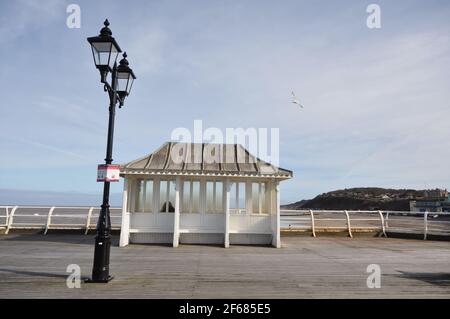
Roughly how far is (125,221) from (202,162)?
3.57 meters

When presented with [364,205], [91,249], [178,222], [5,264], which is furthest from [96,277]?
[364,205]

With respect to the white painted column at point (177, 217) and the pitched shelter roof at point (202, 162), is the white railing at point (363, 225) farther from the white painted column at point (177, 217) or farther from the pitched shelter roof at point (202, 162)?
the white painted column at point (177, 217)

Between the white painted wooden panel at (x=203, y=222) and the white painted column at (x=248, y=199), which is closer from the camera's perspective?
the white painted wooden panel at (x=203, y=222)

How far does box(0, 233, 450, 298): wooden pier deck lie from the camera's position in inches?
229

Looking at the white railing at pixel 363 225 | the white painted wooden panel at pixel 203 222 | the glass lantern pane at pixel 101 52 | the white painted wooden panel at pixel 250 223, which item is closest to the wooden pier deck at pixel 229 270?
the white painted wooden panel at pixel 203 222

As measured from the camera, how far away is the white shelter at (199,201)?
38.3 feet

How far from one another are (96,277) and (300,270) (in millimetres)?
4614

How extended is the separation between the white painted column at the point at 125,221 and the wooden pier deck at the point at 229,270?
15.7 inches

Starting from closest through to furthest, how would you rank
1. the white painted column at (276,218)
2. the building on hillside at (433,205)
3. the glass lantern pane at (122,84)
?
1. the glass lantern pane at (122,84)
2. the white painted column at (276,218)
3. the building on hillside at (433,205)

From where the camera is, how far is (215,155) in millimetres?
13195

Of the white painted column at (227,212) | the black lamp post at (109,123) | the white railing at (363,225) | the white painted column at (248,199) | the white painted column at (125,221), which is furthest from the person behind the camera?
the white railing at (363,225)

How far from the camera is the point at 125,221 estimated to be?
11469mm

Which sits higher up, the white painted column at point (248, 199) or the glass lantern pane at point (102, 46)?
the glass lantern pane at point (102, 46)
